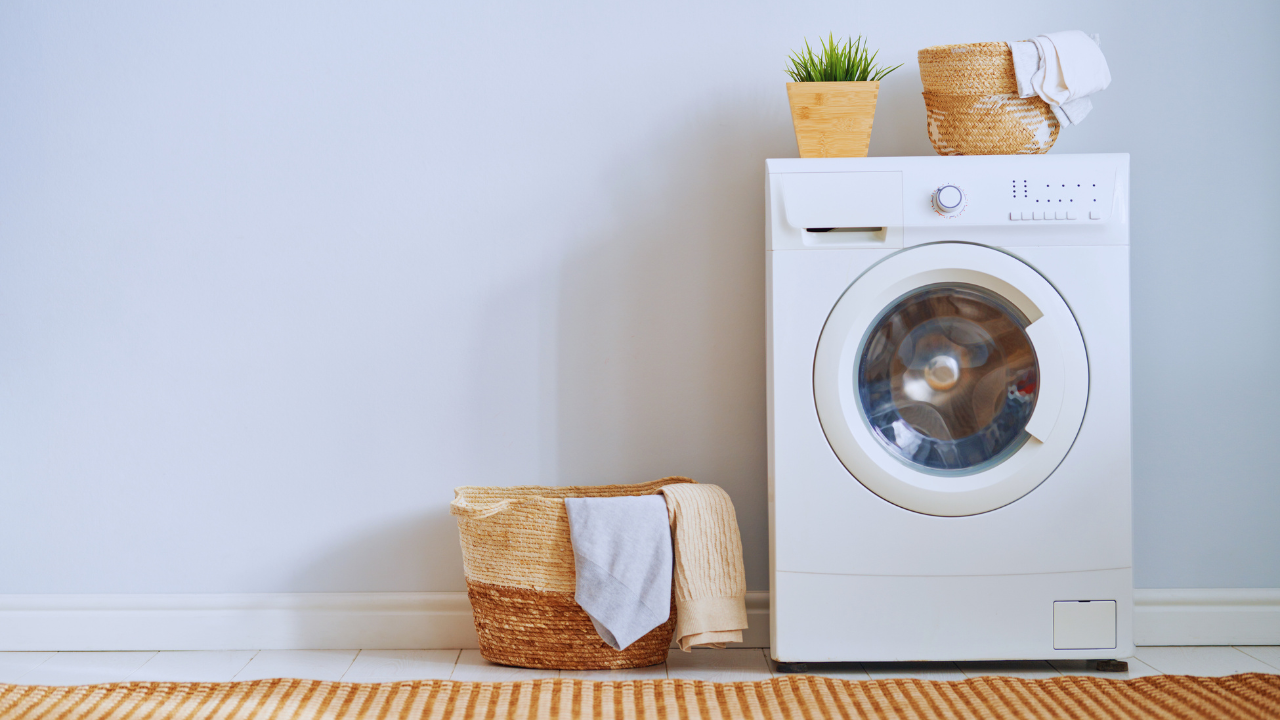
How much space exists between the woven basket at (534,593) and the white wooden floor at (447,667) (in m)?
0.03

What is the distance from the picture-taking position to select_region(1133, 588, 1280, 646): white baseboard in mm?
1560

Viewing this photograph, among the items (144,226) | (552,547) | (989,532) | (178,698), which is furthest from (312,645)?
(989,532)

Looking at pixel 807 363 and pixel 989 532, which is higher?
pixel 807 363

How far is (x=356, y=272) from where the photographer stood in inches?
63.2

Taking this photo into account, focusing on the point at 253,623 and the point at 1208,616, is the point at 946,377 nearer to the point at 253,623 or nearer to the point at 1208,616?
the point at 1208,616

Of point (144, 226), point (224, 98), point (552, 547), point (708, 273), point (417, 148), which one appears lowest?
point (552, 547)

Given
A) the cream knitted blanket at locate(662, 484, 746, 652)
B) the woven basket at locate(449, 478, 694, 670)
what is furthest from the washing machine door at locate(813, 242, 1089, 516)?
the woven basket at locate(449, 478, 694, 670)

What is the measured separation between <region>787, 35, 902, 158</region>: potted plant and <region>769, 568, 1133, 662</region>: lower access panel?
2.37ft

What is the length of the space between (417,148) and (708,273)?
0.62 m

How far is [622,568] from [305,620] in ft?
2.23

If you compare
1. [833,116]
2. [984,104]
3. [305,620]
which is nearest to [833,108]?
[833,116]

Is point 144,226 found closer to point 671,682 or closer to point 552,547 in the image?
point 552,547

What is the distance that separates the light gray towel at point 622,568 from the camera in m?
1.33

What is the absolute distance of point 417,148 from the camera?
1.61 m
